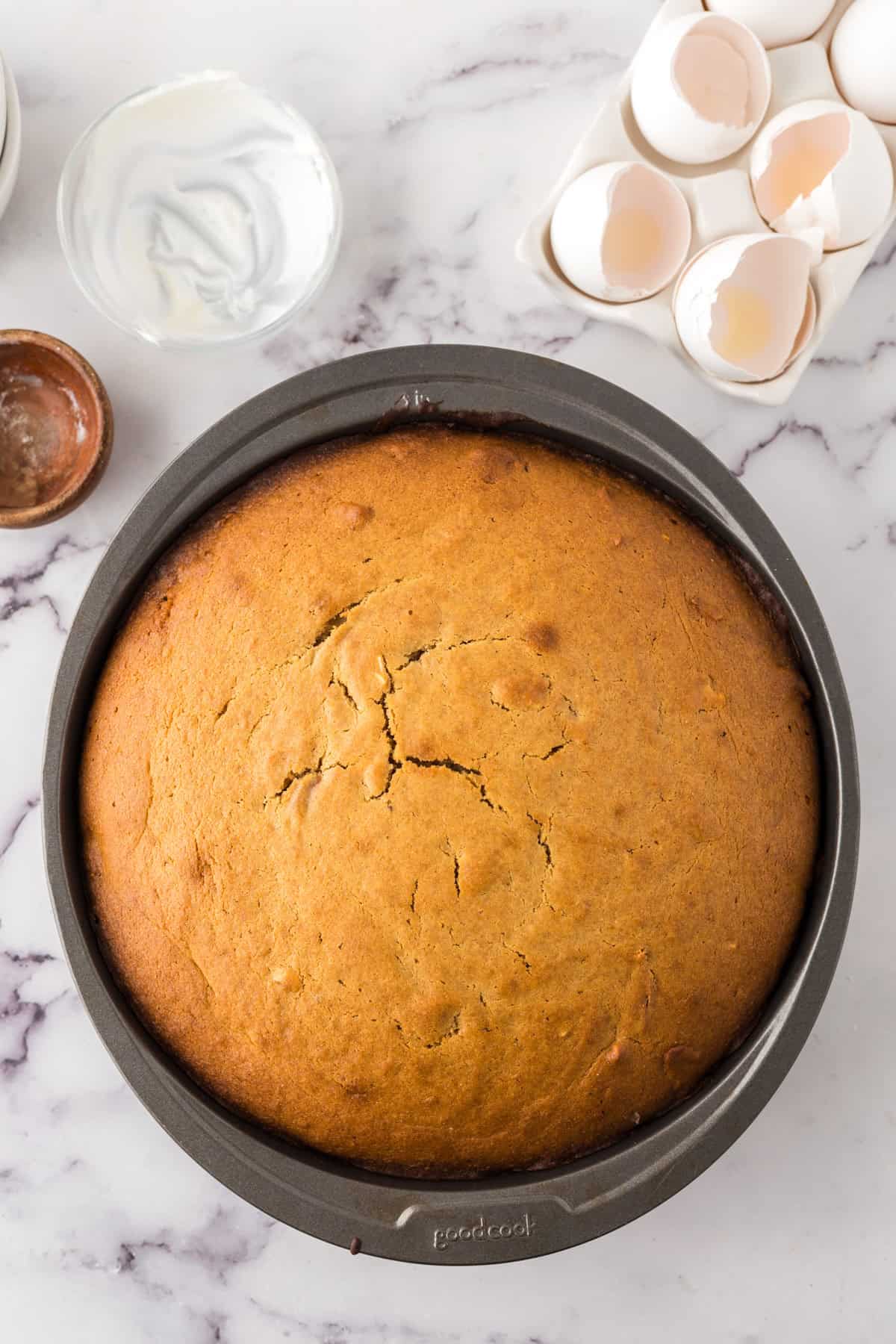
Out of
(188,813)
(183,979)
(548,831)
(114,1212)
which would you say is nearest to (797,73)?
(548,831)

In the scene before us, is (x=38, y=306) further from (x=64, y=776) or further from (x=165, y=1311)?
(x=165, y=1311)

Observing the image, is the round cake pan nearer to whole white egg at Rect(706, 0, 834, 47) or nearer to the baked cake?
the baked cake

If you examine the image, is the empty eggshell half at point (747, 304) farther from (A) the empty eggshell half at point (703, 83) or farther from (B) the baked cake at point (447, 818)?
(B) the baked cake at point (447, 818)

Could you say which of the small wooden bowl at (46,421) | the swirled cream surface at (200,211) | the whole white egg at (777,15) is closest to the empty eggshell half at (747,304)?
the whole white egg at (777,15)

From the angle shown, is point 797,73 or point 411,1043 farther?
point 797,73

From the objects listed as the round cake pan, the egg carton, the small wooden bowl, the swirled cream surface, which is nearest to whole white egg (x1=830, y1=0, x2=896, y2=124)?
the egg carton

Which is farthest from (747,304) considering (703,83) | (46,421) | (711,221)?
(46,421)
